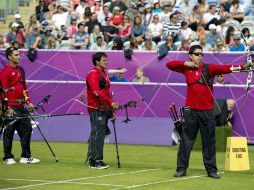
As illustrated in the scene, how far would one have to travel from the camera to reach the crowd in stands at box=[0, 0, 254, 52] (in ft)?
90.2

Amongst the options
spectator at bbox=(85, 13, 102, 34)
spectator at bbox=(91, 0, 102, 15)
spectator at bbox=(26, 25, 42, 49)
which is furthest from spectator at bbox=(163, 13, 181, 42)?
spectator at bbox=(26, 25, 42, 49)

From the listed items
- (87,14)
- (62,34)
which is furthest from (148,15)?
(62,34)

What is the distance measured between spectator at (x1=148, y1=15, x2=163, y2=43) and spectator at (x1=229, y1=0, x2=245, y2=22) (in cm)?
232

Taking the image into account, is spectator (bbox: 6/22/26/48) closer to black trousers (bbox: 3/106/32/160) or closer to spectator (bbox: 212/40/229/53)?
spectator (bbox: 212/40/229/53)

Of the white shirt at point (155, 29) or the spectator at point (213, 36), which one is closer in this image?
the spectator at point (213, 36)

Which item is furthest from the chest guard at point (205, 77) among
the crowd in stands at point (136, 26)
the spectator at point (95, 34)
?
the spectator at point (95, 34)

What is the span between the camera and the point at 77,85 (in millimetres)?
25094

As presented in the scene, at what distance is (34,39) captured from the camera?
98.7ft

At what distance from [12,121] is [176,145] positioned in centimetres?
571

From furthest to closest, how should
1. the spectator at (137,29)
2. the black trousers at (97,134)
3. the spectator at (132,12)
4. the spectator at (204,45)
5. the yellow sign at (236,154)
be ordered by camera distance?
1. the spectator at (132,12)
2. the spectator at (137,29)
3. the spectator at (204,45)
4. the black trousers at (97,134)
5. the yellow sign at (236,154)

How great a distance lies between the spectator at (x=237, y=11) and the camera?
94.4 ft

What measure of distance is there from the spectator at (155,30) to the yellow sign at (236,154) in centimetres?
1199

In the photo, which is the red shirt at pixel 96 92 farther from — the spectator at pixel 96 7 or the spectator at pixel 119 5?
the spectator at pixel 96 7

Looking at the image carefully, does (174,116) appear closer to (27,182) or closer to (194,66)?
(194,66)
